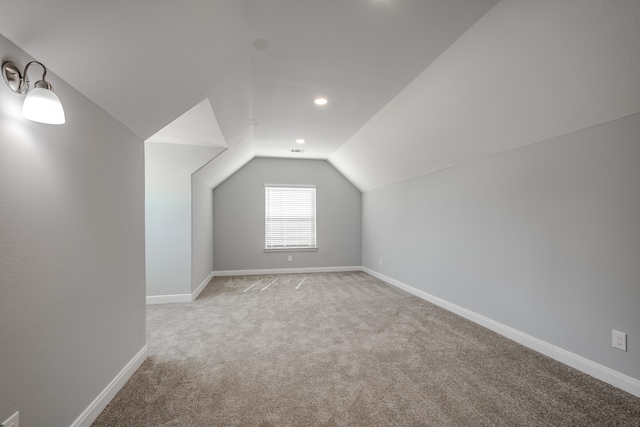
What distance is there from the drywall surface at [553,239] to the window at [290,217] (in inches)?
125

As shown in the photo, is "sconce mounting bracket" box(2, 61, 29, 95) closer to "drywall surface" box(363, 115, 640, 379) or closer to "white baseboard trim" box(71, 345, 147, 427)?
"white baseboard trim" box(71, 345, 147, 427)

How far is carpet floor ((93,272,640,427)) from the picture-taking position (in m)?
1.85

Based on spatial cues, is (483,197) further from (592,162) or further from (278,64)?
(278,64)

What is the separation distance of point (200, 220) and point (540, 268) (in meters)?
4.66

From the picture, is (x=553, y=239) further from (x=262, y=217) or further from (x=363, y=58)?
(x=262, y=217)

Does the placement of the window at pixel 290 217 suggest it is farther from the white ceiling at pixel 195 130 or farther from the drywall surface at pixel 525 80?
the drywall surface at pixel 525 80

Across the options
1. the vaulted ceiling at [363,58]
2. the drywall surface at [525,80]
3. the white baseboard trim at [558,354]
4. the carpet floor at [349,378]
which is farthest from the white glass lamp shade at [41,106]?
the white baseboard trim at [558,354]

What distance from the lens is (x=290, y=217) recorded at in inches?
271

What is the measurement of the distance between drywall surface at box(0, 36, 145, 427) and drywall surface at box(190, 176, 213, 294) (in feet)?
7.35

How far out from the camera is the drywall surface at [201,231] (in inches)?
181

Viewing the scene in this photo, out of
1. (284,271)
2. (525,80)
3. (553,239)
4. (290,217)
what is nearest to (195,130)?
(525,80)

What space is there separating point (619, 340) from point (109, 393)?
138 inches

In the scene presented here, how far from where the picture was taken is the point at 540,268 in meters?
2.77

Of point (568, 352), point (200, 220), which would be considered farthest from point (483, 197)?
point (200, 220)
